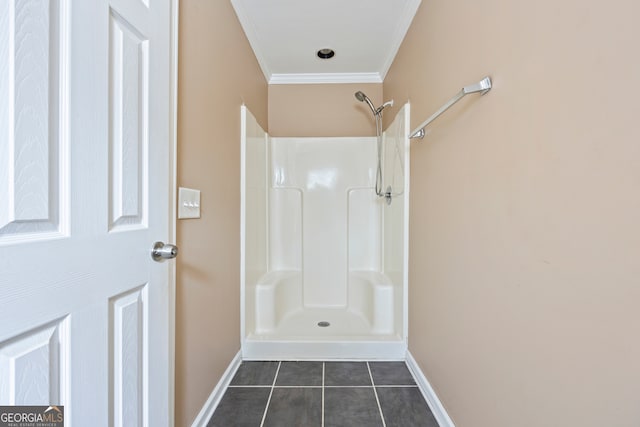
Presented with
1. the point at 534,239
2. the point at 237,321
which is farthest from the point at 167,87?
the point at 237,321

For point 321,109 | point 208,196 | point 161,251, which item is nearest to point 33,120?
point 161,251

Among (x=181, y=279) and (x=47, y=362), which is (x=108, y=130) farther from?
(x=181, y=279)

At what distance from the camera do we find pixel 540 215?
0.72 metres

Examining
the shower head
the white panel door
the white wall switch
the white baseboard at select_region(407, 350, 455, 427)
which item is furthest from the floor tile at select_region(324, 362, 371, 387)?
the shower head

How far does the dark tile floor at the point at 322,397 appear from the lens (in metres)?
1.34

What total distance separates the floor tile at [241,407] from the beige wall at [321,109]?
217 cm

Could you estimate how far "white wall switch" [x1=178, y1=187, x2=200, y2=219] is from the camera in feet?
3.50

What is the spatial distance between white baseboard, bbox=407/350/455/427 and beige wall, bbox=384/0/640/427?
7 cm

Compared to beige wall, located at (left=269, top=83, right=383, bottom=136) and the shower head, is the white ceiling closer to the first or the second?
beige wall, located at (left=269, top=83, right=383, bottom=136)

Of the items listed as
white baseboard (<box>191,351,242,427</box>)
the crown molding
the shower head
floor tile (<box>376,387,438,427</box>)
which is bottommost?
floor tile (<box>376,387,438,427</box>)

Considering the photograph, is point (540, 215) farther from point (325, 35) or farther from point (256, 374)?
point (325, 35)

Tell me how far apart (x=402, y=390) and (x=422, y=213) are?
38.5 inches

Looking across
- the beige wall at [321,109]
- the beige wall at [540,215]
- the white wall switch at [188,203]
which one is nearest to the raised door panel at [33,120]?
the white wall switch at [188,203]

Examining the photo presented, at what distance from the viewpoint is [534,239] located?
0.74 meters
